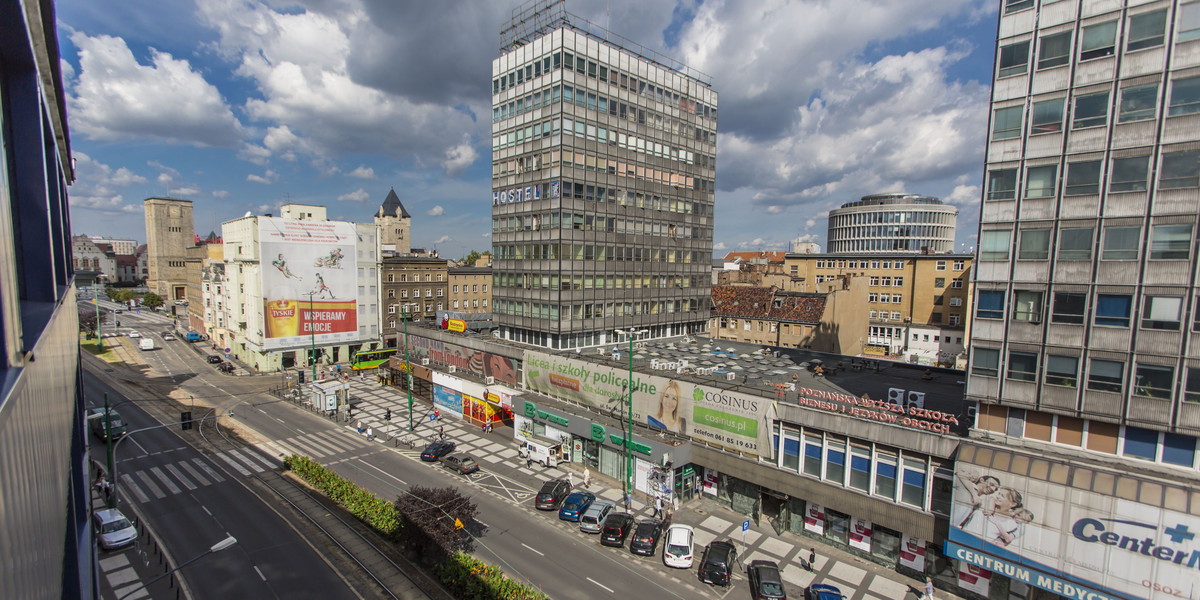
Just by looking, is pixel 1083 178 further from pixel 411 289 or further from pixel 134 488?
pixel 411 289

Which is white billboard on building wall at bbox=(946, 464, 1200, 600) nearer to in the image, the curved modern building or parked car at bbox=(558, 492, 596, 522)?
parked car at bbox=(558, 492, 596, 522)

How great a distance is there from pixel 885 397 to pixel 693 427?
12.5 meters

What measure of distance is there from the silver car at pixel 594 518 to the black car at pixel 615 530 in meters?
0.48

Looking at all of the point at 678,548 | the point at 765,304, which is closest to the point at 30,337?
the point at 678,548

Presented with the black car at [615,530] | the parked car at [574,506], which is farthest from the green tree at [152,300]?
the black car at [615,530]

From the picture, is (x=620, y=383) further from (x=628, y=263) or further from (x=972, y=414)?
(x=972, y=414)

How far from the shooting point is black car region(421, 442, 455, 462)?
4347cm

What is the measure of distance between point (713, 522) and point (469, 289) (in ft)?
245

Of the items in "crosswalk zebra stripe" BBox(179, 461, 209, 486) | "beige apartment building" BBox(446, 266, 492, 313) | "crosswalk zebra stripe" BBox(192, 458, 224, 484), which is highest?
"beige apartment building" BBox(446, 266, 492, 313)

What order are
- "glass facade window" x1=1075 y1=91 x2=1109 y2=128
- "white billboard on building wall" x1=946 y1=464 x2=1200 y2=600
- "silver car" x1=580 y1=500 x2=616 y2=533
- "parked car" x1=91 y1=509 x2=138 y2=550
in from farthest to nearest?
"silver car" x1=580 y1=500 x2=616 y2=533 → "parked car" x1=91 y1=509 x2=138 y2=550 → "glass facade window" x1=1075 y1=91 x2=1109 y2=128 → "white billboard on building wall" x1=946 y1=464 x2=1200 y2=600

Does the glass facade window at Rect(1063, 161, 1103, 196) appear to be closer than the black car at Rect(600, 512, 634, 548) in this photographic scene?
Yes

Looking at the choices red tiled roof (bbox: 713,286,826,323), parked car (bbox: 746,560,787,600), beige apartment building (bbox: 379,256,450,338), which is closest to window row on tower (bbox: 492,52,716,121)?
red tiled roof (bbox: 713,286,826,323)

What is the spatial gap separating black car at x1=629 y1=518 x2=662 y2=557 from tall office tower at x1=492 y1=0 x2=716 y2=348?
21.5 metres

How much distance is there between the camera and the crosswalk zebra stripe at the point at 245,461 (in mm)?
41125
